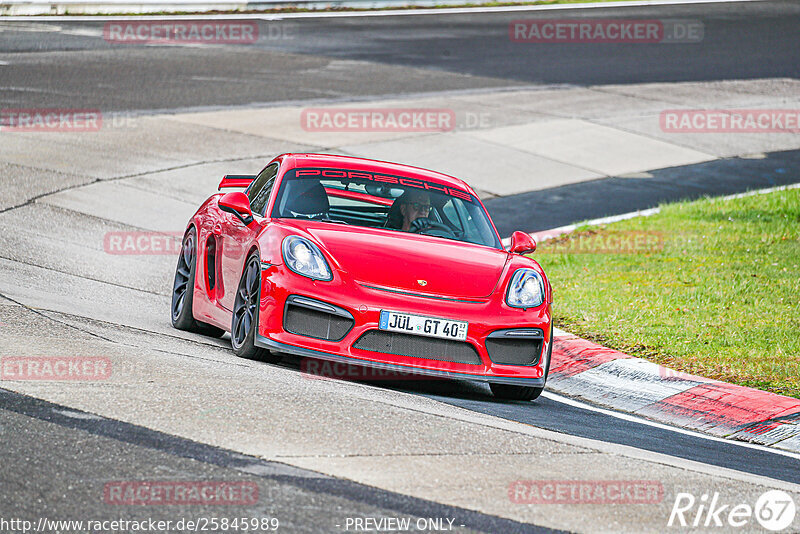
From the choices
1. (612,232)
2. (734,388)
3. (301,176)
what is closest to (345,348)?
(301,176)

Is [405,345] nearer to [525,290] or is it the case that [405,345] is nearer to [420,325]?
[420,325]

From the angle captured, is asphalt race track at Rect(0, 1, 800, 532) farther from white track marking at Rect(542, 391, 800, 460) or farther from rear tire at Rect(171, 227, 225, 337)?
rear tire at Rect(171, 227, 225, 337)

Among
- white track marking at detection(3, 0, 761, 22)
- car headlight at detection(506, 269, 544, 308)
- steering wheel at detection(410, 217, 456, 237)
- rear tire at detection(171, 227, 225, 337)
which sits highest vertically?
white track marking at detection(3, 0, 761, 22)

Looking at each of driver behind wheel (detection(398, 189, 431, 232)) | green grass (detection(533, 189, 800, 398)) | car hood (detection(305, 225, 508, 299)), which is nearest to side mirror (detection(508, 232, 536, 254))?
car hood (detection(305, 225, 508, 299))

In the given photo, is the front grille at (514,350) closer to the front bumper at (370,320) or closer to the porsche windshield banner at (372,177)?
the front bumper at (370,320)

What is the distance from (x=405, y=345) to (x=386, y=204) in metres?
1.90

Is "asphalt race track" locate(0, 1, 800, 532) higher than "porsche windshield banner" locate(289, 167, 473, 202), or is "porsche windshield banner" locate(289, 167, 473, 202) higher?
"porsche windshield banner" locate(289, 167, 473, 202)

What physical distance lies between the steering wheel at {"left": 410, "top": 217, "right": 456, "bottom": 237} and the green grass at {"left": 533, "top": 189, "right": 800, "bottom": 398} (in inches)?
70.5

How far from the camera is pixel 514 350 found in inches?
306

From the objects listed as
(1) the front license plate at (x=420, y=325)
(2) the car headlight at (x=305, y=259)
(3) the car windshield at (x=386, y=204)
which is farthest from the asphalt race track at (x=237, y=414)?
(3) the car windshield at (x=386, y=204)

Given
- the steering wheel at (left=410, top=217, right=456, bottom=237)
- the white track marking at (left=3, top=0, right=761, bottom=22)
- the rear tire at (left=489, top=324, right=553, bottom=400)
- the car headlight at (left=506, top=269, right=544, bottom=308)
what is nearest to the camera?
the car headlight at (left=506, top=269, right=544, bottom=308)

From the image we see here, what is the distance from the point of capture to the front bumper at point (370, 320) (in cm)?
741

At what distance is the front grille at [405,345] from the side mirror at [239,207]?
156cm

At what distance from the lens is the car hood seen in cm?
761
